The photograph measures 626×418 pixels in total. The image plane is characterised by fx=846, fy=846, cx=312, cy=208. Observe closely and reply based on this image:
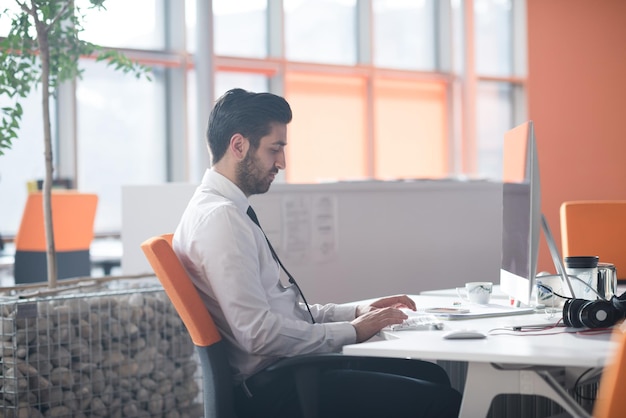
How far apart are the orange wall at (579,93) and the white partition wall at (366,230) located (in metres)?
2.97

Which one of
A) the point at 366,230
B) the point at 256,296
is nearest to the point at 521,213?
the point at 256,296

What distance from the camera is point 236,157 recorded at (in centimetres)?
219

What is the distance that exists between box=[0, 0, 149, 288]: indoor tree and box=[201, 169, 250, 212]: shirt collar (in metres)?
1.12

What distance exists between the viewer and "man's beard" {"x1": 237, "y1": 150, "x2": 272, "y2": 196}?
7.20 ft

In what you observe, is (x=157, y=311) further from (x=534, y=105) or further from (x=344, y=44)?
(x=344, y=44)

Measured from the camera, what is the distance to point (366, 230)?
13.5 ft

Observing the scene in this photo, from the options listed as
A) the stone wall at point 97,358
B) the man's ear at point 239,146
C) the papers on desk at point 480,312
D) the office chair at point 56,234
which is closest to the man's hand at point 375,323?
the papers on desk at point 480,312

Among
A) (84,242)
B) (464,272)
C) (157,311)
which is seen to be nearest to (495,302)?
(157,311)

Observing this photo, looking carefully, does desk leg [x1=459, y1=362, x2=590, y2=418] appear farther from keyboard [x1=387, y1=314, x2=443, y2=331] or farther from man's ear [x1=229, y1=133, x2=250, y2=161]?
man's ear [x1=229, y1=133, x2=250, y2=161]

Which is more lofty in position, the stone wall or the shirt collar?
the shirt collar

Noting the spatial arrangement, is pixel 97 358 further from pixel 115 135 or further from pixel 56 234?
pixel 115 135

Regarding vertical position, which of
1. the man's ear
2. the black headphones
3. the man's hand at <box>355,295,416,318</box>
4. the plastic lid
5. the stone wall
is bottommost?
the stone wall

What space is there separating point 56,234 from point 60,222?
0.25 ft

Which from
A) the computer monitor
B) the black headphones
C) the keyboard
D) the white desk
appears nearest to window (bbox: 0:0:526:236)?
the computer monitor
